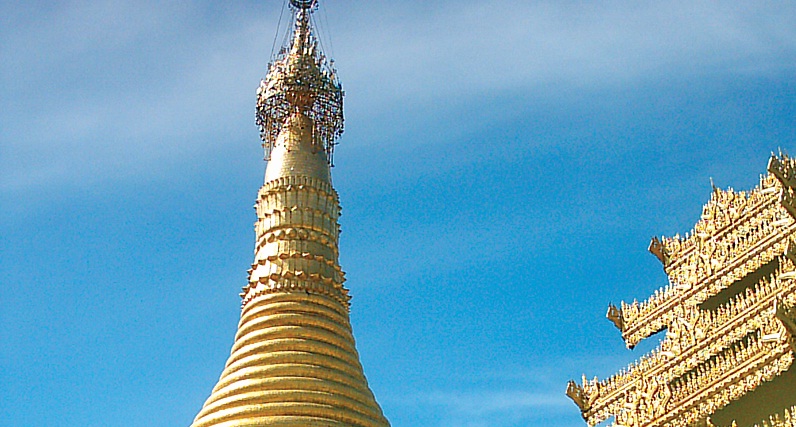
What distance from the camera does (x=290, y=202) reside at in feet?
118

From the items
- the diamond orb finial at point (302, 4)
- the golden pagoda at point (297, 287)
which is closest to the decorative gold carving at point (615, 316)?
the golden pagoda at point (297, 287)

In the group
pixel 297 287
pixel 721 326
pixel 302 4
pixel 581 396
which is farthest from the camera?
pixel 302 4

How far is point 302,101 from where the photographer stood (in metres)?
38.0

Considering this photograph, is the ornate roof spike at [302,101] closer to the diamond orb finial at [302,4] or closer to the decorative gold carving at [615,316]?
the diamond orb finial at [302,4]

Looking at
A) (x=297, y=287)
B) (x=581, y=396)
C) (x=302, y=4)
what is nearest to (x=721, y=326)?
(x=581, y=396)

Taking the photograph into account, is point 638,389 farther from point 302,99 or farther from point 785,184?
point 302,99

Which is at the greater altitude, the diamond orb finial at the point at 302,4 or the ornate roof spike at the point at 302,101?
the diamond orb finial at the point at 302,4

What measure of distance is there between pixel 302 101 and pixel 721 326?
17971 mm

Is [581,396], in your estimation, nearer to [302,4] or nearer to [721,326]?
[721,326]

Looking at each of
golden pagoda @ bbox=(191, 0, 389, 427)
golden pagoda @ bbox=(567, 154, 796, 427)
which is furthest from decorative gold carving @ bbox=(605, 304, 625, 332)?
golden pagoda @ bbox=(191, 0, 389, 427)

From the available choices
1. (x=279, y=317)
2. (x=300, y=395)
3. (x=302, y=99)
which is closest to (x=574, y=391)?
(x=300, y=395)

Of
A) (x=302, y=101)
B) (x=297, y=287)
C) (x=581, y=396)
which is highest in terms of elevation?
(x=302, y=101)

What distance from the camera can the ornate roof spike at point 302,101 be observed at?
37875mm

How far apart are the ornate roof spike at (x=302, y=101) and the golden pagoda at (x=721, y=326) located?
13192mm
